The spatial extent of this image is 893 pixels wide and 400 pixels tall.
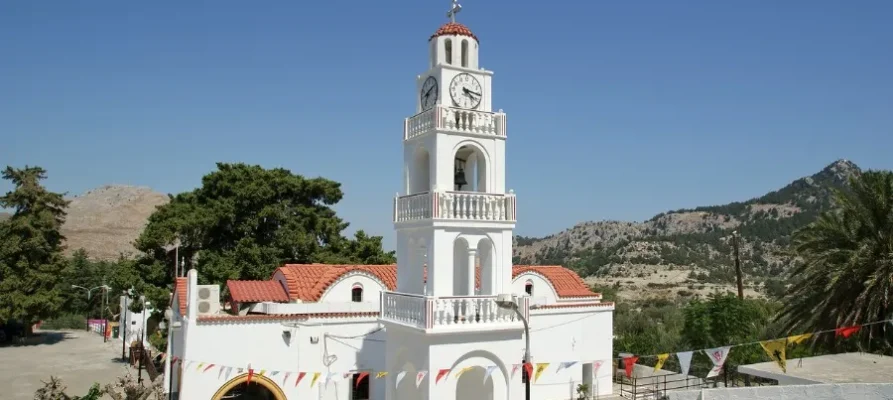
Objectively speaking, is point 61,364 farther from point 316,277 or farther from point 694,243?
point 694,243

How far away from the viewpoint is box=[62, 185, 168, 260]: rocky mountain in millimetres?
101250

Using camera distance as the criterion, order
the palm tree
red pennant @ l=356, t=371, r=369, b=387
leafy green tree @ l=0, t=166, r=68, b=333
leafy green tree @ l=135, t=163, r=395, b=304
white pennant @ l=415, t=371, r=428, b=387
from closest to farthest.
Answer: white pennant @ l=415, t=371, r=428, b=387, the palm tree, red pennant @ l=356, t=371, r=369, b=387, leafy green tree @ l=135, t=163, r=395, b=304, leafy green tree @ l=0, t=166, r=68, b=333

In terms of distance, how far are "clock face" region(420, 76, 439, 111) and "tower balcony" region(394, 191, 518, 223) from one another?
2.09 metres

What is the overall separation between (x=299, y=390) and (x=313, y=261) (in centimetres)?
1468

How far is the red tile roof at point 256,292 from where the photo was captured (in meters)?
19.4

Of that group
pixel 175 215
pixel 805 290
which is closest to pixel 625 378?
pixel 805 290

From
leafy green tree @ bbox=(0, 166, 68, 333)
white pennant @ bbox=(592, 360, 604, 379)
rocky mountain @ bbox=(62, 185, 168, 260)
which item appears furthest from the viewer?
rocky mountain @ bbox=(62, 185, 168, 260)

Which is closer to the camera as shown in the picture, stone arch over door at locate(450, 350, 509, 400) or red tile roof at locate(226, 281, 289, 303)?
stone arch over door at locate(450, 350, 509, 400)

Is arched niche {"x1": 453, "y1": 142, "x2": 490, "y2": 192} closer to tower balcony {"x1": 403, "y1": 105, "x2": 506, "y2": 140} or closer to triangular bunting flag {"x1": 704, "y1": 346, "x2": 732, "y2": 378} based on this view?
tower balcony {"x1": 403, "y1": 105, "x2": 506, "y2": 140}

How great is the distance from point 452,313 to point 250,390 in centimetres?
1042

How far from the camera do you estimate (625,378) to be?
2409cm

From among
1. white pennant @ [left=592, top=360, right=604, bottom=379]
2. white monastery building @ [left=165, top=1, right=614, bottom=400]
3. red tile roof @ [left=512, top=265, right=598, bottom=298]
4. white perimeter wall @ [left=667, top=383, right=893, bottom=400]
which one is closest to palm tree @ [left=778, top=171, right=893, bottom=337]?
white perimeter wall @ [left=667, top=383, right=893, bottom=400]

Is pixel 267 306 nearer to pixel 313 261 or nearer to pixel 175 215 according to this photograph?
pixel 313 261

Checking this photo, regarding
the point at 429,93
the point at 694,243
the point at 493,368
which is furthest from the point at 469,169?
the point at 694,243
